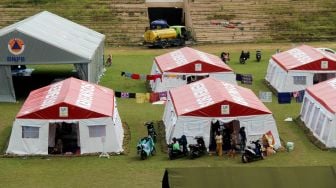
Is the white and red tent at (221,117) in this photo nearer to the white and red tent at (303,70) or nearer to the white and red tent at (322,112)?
the white and red tent at (322,112)

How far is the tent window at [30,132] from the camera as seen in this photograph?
26.3 m

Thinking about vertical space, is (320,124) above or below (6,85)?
below

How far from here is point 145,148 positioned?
25.8m

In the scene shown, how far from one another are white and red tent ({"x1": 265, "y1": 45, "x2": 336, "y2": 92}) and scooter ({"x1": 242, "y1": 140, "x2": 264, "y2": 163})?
1242 cm

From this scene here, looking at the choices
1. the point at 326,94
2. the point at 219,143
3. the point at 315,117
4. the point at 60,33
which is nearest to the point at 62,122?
the point at 219,143

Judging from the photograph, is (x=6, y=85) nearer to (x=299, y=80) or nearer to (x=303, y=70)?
(x=299, y=80)

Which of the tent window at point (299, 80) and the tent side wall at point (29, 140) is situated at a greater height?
the tent window at point (299, 80)

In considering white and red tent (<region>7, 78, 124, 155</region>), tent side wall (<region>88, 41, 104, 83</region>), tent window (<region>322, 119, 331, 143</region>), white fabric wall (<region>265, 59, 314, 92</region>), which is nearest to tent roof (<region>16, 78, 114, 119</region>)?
white and red tent (<region>7, 78, 124, 155</region>)

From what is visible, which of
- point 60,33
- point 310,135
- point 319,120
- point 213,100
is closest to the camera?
point 213,100

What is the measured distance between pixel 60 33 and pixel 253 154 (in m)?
18.2

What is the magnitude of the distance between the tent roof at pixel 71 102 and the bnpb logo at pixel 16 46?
584 centimetres

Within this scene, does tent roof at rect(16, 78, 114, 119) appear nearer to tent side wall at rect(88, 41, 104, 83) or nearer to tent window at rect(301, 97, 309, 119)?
tent side wall at rect(88, 41, 104, 83)

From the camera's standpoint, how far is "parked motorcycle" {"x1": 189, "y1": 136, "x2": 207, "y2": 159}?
25.8 meters

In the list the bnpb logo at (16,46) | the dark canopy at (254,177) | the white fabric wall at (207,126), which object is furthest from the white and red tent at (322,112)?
the bnpb logo at (16,46)
